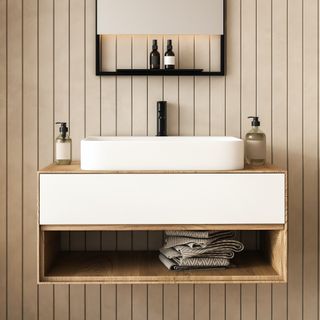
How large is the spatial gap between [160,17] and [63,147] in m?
0.74

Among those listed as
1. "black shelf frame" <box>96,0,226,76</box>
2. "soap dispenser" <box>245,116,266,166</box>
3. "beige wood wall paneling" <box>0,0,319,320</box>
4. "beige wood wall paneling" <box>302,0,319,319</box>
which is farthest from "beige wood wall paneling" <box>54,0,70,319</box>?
"beige wood wall paneling" <box>302,0,319,319</box>

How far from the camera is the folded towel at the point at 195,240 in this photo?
2375 mm

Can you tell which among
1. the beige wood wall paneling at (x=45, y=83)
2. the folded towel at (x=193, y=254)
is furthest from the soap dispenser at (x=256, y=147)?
the beige wood wall paneling at (x=45, y=83)

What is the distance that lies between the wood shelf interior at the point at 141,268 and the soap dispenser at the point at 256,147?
1.02ft

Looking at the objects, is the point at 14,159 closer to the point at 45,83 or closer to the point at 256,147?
the point at 45,83

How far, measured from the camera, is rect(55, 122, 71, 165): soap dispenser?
2.45 m

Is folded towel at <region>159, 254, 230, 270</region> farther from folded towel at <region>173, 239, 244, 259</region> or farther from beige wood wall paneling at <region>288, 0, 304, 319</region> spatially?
beige wood wall paneling at <region>288, 0, 304, 319</region>

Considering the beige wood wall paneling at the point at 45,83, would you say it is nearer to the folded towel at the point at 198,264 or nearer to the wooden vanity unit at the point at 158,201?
the wooden vanity unit at the point at 158,201

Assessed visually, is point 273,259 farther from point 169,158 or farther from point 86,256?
point 86,256

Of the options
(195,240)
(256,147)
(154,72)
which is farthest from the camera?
(154,72)

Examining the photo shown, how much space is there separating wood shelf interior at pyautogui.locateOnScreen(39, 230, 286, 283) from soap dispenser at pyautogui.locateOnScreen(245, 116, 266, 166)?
0.31 m

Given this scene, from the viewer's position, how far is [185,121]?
2.67 meters

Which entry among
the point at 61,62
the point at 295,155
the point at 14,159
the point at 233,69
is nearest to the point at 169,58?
the point at 233,69

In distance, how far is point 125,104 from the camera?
2.66m
